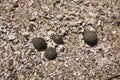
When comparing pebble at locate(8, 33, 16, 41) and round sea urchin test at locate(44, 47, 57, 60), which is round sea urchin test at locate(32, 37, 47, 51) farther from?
pebble at locate(8, 33, 16, 41)

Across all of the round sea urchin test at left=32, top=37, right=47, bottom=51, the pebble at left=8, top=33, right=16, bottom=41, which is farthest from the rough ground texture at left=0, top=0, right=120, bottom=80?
the round sea urchin test at left=32, top=37, right=47, bottom=51

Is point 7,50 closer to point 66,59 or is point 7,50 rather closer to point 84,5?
point 66,59

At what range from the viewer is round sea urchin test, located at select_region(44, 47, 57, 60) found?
40.1 feet

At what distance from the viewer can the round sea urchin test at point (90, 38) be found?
12750 mm

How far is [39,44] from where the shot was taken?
12.3 m

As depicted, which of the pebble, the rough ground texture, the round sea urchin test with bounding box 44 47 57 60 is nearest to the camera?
the rough ground texture

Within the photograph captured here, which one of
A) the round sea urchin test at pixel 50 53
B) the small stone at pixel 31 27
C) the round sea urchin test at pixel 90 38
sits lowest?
the round sea urchin test at pixel 50 53

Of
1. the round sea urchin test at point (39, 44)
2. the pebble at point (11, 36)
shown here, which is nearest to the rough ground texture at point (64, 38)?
the pebble at point (11, 36)

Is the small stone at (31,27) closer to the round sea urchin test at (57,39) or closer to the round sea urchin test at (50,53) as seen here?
the round sea urchin test at (57,39)

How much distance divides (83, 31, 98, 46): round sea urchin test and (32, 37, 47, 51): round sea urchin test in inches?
66.9

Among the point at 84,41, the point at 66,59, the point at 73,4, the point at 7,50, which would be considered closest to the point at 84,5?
the point at 73,4

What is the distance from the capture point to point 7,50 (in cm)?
1224

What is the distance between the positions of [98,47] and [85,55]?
2.23 ft

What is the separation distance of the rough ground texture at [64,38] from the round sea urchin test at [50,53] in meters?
0.18
